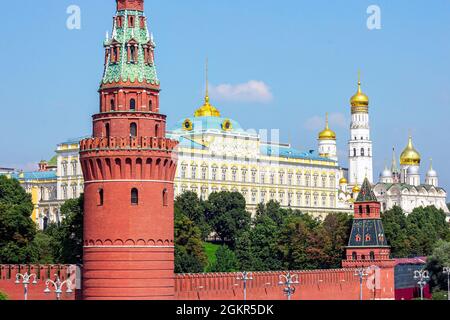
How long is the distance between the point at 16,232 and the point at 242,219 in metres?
58.4

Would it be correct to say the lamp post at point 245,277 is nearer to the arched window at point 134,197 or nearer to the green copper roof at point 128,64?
the arched window at point 134,197

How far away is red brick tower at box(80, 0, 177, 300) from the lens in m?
60.8

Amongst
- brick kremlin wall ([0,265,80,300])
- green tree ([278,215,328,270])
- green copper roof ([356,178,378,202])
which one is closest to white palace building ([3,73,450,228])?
green tree ([278,215,328,270])

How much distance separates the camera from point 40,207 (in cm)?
15462

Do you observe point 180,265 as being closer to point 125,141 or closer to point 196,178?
point 125,141

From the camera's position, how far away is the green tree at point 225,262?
98812 millimetres

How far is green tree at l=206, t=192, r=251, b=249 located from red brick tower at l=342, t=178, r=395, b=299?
101 feet

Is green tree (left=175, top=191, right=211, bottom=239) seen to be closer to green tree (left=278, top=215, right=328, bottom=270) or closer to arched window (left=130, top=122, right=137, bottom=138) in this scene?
green tree (left=278, top=215, right=328, bottom=270)

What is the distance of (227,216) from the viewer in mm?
133750

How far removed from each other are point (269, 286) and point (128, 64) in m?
23.8

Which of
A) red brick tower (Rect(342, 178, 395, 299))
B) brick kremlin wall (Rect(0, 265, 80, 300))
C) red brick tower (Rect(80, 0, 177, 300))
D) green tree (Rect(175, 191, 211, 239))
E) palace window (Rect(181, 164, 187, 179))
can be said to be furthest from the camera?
palace window (Rect(181, 164, 187, 179))

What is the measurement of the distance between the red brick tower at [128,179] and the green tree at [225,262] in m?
36.1

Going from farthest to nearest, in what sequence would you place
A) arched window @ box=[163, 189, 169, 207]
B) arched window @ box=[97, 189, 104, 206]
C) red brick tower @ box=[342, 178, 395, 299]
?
red brick tower @ box=[342, 178, 395, 299], arched window @ box=[163, 189, 169, 207], arched window @ box=[97, 189, 104, 206]
